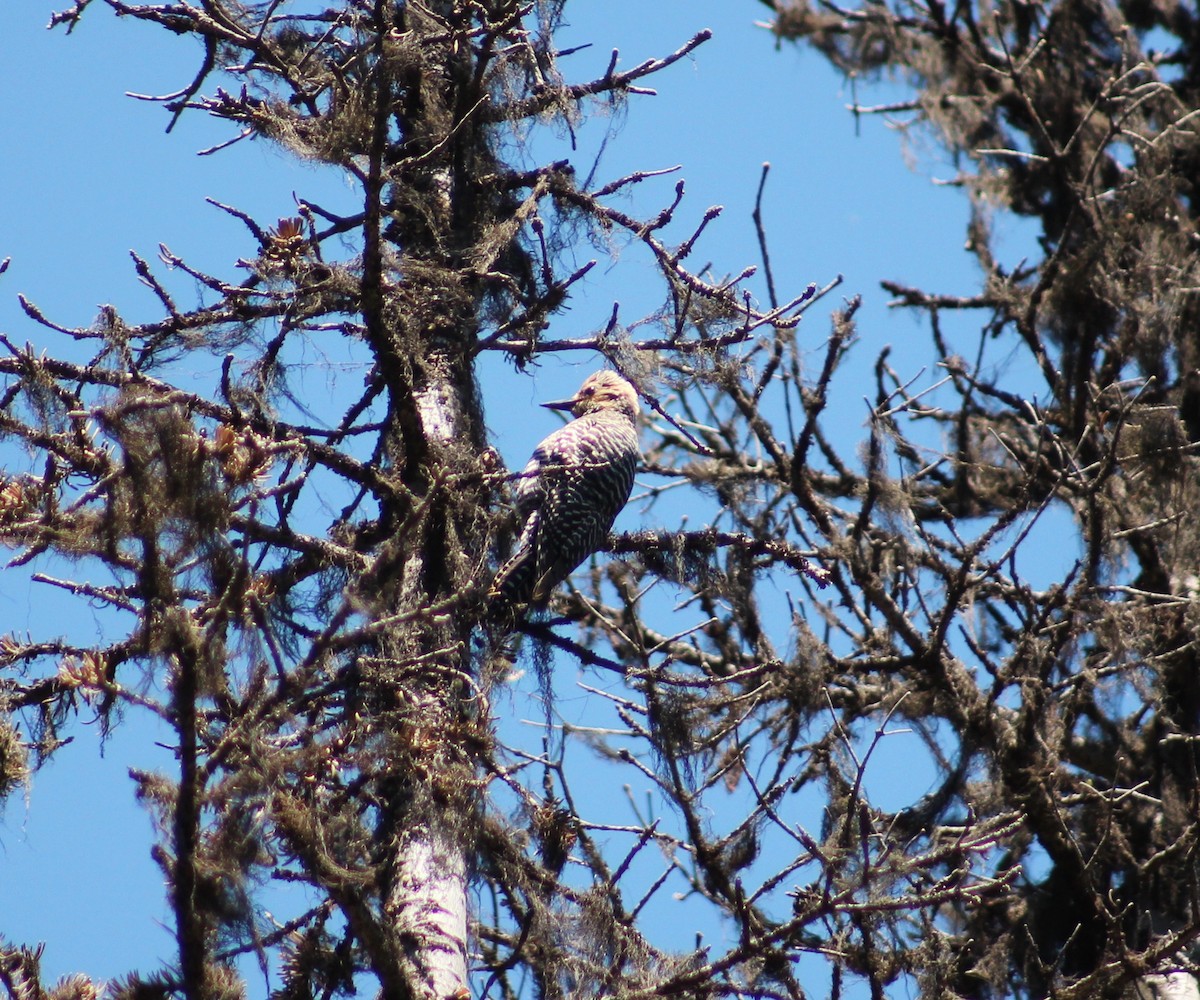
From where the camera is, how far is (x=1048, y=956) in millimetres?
6039

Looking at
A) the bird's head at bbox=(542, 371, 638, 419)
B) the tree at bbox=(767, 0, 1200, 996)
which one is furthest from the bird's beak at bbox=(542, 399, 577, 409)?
the tree at bbox=(767, 0, 1200, 996)

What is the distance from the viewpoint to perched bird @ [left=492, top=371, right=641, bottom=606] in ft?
14.2

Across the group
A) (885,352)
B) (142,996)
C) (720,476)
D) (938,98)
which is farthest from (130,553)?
(938,98)

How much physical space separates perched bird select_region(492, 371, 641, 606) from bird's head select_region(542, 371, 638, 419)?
0.78ft

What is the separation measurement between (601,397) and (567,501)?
1.66m

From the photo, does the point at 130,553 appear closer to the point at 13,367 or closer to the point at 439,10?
the point at 13,367

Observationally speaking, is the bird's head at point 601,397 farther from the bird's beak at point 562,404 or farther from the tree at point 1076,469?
the tree at point 1076,469

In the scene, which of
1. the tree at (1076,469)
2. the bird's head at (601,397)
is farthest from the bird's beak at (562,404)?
the tree at (1076,469)

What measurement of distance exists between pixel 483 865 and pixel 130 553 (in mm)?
1737

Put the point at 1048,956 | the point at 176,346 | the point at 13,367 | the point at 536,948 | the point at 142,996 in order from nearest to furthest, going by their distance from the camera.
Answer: the point at 142,996 < the point at 13,367 < the point at 536,948 < the point at 176,346 < the point at 1048,956

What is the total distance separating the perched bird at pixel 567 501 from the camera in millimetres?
4332

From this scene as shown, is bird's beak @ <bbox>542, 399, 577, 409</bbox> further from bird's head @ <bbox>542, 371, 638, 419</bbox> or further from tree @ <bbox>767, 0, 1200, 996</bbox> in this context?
tree @ <bbox>767, 0, 1200, 996</bbox>

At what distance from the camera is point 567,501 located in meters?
4.74

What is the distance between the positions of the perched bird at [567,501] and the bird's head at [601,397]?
24cm
